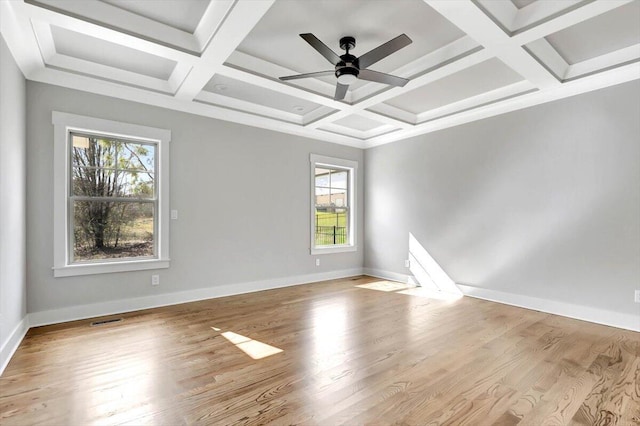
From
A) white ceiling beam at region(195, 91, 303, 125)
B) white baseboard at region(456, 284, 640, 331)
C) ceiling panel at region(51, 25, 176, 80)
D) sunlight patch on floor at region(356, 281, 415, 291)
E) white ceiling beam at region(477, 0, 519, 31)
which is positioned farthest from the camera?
sunlight patch on floor at region(356, 281, 415, 291)

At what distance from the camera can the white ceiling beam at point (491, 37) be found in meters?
Result: 2.41

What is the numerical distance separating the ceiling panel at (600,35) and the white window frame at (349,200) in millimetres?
3579

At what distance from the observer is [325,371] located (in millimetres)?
2363

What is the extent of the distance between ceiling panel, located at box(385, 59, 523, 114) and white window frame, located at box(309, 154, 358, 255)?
1.64 meters

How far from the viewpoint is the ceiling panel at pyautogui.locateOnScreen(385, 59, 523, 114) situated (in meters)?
3.61

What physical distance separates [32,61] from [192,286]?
302 centimetres

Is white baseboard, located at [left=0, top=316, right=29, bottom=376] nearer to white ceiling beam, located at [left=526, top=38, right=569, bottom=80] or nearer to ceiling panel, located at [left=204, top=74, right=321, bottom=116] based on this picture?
ceiling panel, located at [left=204, top=74, right=321, bottom=116]

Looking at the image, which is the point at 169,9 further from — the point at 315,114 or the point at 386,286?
the point at 386,286

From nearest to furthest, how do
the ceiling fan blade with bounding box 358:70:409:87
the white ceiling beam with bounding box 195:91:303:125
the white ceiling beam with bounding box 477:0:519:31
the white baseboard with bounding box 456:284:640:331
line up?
the white ceiling beam with bounding box 477:0:519:31 < the ceiling fan blade with bounding box 358:70:409:87 < the white baseboard with bounding box 456:284:640:331 < the white ceiling beam with bounding box 195:91:303:125

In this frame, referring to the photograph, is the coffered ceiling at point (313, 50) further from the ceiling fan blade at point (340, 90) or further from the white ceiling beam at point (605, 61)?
the ceiling fan blade at point (340, 90)

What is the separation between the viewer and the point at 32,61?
10.1 ft

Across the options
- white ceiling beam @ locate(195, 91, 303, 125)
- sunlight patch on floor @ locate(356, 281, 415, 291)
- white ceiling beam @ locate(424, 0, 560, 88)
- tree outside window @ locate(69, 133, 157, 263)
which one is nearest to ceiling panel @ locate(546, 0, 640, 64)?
white ceiling beam @ locate(424, 0, 560, 88)

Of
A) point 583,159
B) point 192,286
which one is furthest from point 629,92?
point 192,286

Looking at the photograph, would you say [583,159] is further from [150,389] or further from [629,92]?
[150,389]
